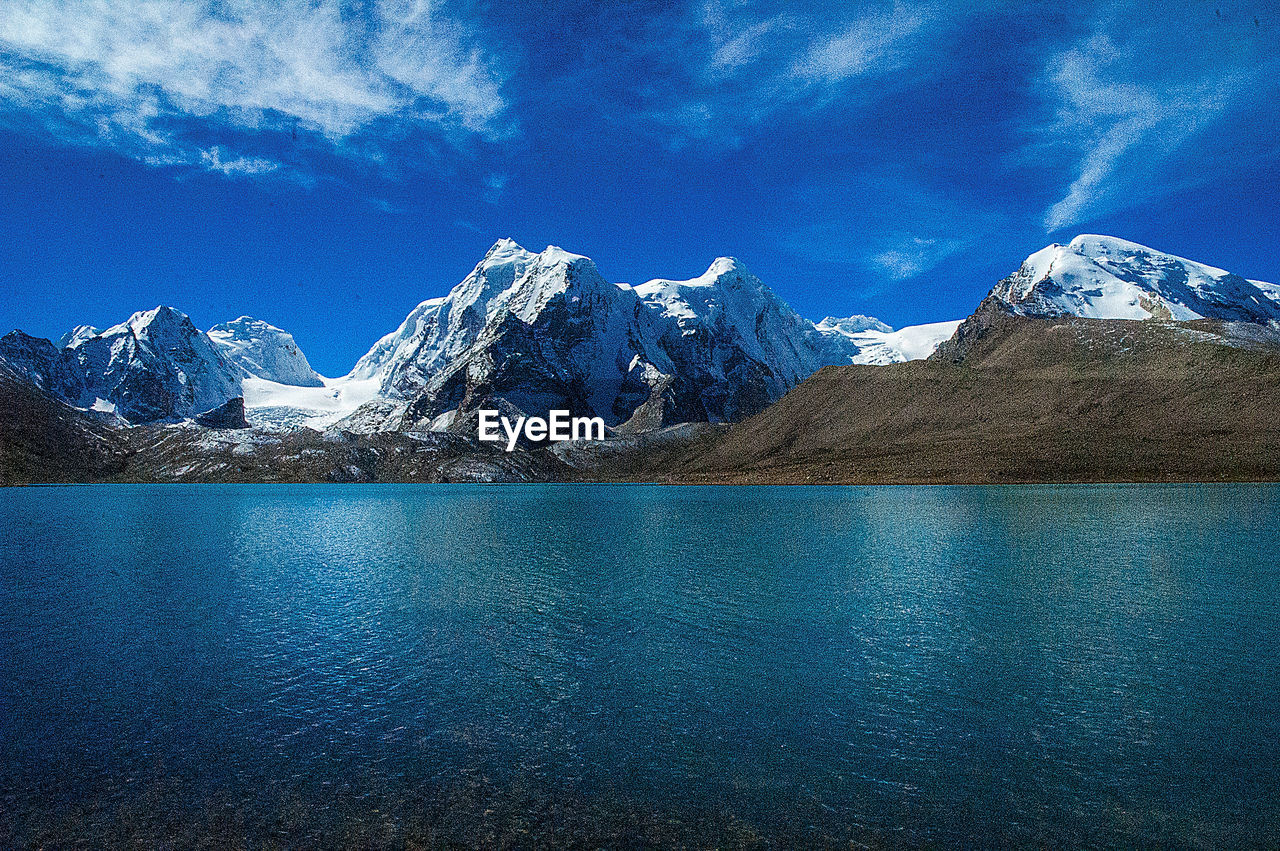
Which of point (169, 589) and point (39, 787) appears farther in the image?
point (169, 589)

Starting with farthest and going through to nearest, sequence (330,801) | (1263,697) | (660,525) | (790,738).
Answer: (660,525)
(1263,697)
(790,738)
(330,801)

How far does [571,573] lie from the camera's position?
161ft

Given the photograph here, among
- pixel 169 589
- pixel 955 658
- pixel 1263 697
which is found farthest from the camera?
pixel 169 589

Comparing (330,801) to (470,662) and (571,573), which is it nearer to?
(470,662)

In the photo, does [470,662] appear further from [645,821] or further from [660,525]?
[660,525]

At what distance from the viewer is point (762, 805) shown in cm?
1639

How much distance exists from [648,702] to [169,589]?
33460mm

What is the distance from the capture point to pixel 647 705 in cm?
2289

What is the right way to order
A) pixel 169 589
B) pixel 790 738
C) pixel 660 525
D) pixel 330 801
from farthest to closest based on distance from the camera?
pixel 660 525, pixel 169 589, pixel 790 738, pixel 330 801

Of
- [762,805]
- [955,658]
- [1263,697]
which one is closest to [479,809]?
[762,805]

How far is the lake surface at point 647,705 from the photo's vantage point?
52.3 feet

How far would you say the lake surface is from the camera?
52.3 feet

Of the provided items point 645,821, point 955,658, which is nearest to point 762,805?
point 645,821

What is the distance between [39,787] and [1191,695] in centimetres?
3100
